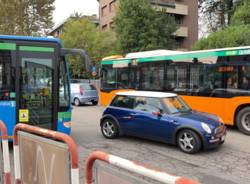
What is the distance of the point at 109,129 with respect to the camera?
8148mm

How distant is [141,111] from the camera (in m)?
7.41

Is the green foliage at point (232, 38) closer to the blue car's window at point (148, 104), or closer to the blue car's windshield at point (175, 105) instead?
the blue car's windshield at point (175, 105)

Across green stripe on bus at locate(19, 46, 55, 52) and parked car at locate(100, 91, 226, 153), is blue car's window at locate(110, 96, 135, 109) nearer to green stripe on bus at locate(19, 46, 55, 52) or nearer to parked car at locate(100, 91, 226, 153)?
parked car at locate(100, 91, 226, 153)

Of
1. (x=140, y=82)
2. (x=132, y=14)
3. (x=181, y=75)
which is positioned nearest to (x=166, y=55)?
(x=181, y=75)

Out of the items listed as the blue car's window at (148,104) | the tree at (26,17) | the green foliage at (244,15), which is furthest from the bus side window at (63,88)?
the tree at (26,17)

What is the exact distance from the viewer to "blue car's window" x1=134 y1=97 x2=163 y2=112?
7.20 metres

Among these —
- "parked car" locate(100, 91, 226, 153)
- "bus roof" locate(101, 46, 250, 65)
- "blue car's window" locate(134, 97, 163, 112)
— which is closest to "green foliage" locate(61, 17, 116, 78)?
"bus roof" locate(101, 46, 250, 65)

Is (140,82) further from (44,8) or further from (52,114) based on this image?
(44,8)

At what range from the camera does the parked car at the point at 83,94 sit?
57.4 feet

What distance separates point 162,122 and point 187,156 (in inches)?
42.4

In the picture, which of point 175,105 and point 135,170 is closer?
point 135,170

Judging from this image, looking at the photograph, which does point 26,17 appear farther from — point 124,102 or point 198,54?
point 124,102

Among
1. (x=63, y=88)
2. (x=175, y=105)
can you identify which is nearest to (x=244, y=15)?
(x=175, y=105)

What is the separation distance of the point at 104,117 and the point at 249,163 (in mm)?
4216
